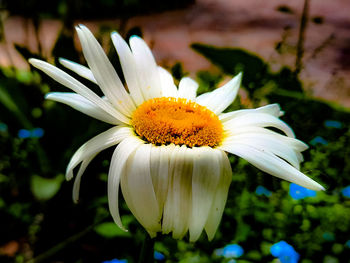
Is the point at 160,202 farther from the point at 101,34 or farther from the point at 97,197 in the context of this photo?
the point at 101,34

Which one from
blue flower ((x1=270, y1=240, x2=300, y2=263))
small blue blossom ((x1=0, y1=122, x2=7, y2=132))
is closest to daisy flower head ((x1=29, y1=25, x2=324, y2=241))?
blue flower ((x1=270, y1=240, x2=300, y2=263))

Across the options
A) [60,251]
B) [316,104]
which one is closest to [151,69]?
[60,251]

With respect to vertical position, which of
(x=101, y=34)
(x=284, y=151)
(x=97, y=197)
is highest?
(x=284, y=151)

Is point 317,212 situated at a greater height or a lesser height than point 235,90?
lesser

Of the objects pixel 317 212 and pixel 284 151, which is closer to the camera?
pixel 284 151

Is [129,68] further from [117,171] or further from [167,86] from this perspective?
[117,171]

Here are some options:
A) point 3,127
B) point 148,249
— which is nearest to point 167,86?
point 148,249

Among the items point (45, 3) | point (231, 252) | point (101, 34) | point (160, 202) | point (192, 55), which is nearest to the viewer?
point (160, 202)
